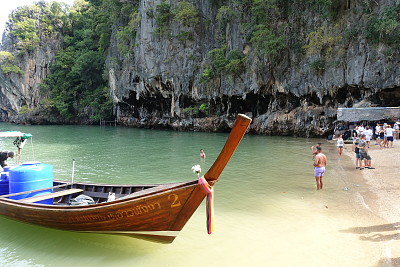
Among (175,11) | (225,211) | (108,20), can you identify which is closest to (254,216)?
(225,211)

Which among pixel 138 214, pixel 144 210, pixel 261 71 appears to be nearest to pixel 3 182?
pixel 138 214

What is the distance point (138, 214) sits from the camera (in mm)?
5004

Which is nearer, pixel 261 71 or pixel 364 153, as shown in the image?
pixel 364 153

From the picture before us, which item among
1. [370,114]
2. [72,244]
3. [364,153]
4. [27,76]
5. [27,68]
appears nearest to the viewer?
[72,244]

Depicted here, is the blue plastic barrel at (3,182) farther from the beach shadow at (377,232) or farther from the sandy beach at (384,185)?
the sandy beach at (384,185)

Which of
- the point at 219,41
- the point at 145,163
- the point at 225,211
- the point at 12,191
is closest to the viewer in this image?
the point at 12,191

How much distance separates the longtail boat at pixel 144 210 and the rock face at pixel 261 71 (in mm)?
20154

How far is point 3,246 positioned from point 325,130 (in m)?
24.8

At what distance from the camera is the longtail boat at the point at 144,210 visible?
4551mm

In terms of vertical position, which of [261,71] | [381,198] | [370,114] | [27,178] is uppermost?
[261,71]

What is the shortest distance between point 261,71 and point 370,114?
11092mm

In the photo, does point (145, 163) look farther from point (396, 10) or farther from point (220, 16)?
point (220, 16)

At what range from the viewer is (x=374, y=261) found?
15.7 feet

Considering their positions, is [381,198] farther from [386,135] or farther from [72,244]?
[386,135]
